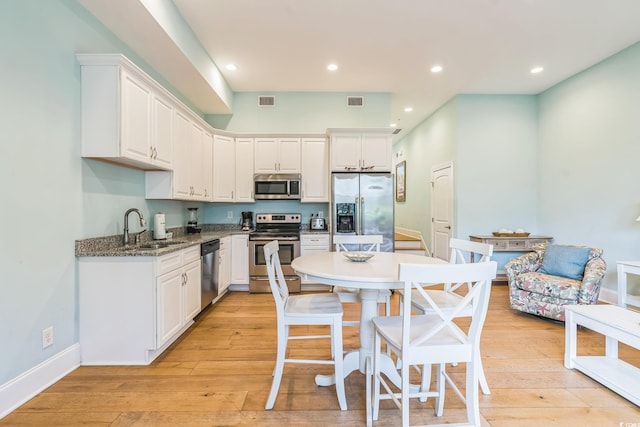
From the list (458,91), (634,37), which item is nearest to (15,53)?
(458,91)

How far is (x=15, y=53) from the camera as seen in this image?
1.81 m

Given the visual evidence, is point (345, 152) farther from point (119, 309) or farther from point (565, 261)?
point (119, 309)

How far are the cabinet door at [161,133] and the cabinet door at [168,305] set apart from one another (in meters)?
1.12

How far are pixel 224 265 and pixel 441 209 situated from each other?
13.1 feet

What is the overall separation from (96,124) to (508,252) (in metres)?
5.66

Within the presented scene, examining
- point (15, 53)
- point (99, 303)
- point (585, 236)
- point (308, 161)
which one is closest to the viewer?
point (15, 53)

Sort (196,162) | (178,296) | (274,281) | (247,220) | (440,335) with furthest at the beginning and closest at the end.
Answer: (247,220)
(196,162)
(178,296)
(274,281)
(440,335)

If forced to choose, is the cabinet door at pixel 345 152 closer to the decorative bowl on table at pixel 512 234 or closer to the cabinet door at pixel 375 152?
the cabinet door at pixel 375 152

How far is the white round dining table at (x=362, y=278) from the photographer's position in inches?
65.6

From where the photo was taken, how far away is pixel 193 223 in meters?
4.21

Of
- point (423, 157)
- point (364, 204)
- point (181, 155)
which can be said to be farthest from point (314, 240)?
point (423, 157)

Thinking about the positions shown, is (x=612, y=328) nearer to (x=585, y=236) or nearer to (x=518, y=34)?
(x=585, y=236)

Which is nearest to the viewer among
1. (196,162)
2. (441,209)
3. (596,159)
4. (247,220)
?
(196,162)

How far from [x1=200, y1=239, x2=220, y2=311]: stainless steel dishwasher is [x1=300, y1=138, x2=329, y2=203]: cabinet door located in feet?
5.28
